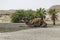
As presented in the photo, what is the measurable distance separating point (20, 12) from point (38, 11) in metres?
9.57

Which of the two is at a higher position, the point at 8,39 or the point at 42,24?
the point at 8,39

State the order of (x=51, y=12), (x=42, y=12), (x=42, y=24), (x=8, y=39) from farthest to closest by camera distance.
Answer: (x=42, y=12)
(x=51, y=12)
(x=42, y=24)
(x=8, y=39)

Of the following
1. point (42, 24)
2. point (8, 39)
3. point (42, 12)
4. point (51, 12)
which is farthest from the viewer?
point (42, 12)

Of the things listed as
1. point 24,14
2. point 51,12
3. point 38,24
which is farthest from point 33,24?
point 24,14

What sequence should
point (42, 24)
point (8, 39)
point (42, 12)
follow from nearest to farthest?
1. point (8, 39)
2. point (42, 24)
3. point (42, 12)

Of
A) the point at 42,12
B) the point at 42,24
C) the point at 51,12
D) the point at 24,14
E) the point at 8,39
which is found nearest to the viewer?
the point at 8,39

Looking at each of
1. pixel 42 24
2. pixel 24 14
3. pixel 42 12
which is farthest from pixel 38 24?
pixel 24 14

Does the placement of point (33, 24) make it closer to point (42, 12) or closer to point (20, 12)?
point (42, 12)

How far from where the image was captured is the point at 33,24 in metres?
55.3

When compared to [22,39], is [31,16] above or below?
below

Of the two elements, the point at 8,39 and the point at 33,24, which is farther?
the point at 33,24

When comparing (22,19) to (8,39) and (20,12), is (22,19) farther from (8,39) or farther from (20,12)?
(8,39)

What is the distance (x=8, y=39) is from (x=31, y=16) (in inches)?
2561

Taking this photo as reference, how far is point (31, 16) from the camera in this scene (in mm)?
87250
